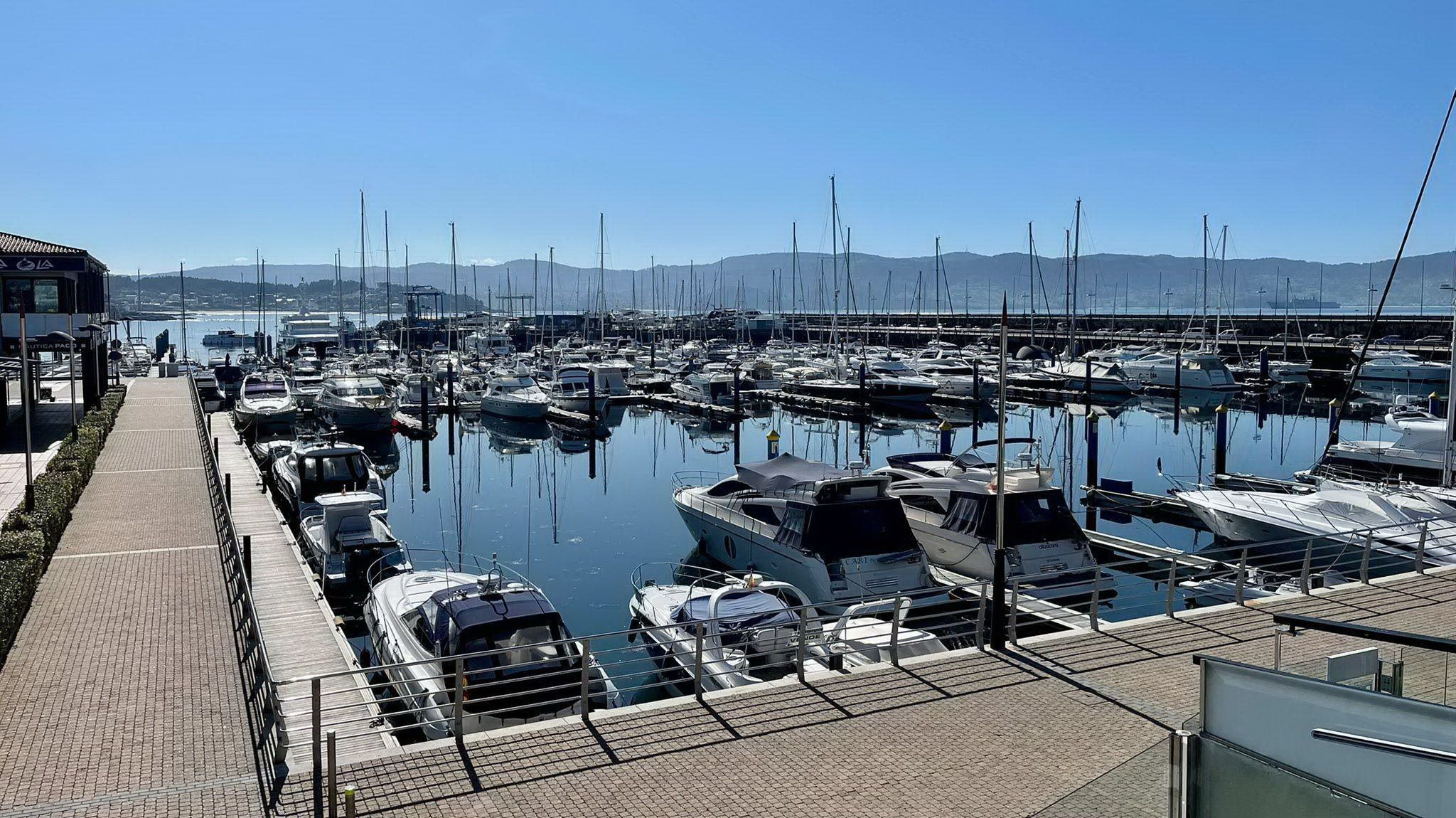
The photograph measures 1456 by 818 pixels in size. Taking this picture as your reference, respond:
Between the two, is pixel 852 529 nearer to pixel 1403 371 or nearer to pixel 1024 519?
pixel 1024 519

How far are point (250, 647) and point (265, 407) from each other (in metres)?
45.4

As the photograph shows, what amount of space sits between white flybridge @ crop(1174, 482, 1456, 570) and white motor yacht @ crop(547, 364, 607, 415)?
3952 centimetres

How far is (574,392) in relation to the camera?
65625mm

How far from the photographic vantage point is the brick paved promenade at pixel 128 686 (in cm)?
988

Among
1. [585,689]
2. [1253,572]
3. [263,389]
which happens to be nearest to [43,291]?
[263,389]

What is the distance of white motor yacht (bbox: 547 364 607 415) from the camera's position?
64500mm

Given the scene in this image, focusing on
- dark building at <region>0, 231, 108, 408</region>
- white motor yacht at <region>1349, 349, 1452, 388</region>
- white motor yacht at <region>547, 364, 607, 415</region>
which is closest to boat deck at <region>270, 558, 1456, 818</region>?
dark building at <region>0, 231, 108, 408</region>

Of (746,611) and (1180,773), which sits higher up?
(1180,773)

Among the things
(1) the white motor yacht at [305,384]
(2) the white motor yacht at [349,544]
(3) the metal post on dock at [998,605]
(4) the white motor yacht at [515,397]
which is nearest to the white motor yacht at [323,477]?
(2) the white motor yacht at [349,544]

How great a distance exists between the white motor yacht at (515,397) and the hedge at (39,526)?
3027 cm

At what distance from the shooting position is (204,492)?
27016 millimetres

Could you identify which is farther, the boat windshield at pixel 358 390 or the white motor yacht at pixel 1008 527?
the boat windshield at pixel 358 390

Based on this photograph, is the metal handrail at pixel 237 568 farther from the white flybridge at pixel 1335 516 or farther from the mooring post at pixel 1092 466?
the mooring post at pixel 1092 466

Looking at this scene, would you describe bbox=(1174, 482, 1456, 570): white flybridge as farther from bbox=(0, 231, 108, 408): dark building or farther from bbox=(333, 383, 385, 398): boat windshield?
bbox=(333, 383, 385, 398): boat windshield
